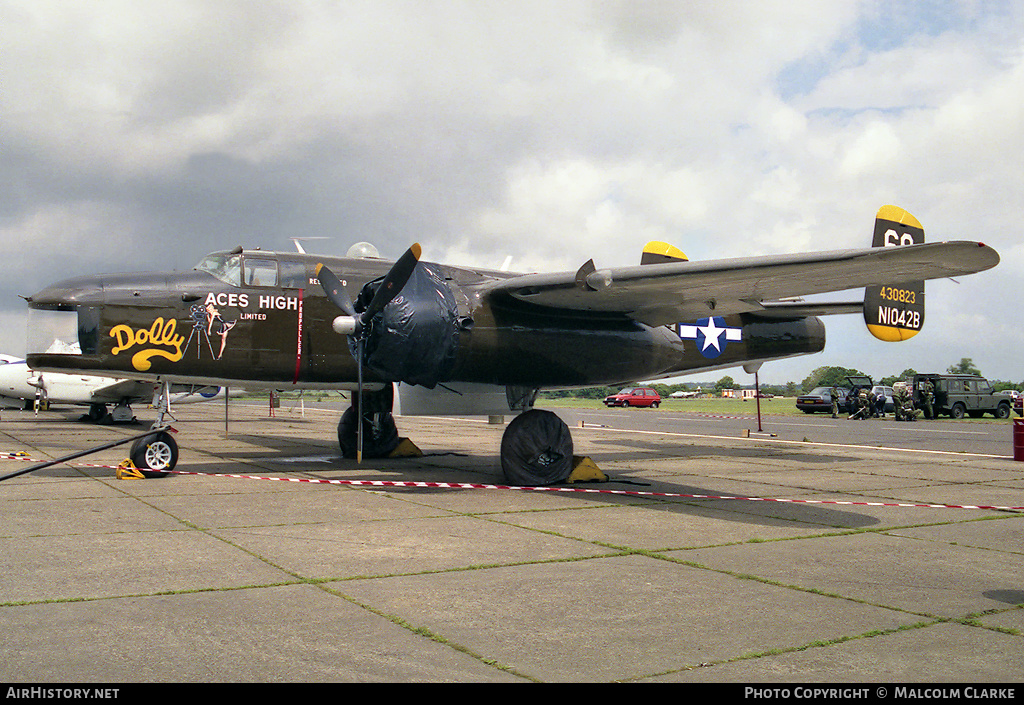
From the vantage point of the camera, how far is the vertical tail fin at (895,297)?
558 inches

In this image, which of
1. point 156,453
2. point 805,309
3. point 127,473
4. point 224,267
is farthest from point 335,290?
point 805,309

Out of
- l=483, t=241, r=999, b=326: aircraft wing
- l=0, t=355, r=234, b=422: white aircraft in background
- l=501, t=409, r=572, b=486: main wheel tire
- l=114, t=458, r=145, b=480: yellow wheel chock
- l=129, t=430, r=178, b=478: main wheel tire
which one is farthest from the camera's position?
l=0, t=355, r=234, b=422: white aircraft in background

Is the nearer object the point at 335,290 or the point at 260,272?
the point at 335,290

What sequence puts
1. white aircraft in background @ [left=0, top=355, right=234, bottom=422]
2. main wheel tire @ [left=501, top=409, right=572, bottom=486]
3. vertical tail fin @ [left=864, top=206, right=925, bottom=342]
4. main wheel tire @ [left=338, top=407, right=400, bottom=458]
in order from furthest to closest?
white aircraft in background @ [left=0, top=355, right=234, bottom=422] → main wheel tire @ [left=338, top=407, right=400, bottom=458] → vertical tail fin @ [left=864, top=206, right=925, bottom=342] → main wheel tire @ [left=501, top=409, right=572, bottom=486]

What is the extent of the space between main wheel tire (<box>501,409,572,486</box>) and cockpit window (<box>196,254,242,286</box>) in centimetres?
477

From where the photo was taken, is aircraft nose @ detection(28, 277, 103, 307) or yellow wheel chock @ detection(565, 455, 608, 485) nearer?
aircraft nose @ detection(28, 277, 103, 307)

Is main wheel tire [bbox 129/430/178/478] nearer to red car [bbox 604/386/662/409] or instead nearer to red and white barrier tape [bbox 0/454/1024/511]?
red and white barrier tape [bbox 0/454/1024/511]

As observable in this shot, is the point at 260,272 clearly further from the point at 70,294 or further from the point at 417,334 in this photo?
the point at 417,334

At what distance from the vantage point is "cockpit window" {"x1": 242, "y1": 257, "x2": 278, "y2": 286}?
11695mm

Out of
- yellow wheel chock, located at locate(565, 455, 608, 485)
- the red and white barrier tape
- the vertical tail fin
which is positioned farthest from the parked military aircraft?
the vertical tail fin

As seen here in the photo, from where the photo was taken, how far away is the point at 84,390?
84.9ft

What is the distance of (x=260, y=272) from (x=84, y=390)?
17.8m

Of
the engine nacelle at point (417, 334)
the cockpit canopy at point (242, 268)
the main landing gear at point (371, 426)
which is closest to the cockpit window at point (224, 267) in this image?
the cockpit canopy at point (242, 268)

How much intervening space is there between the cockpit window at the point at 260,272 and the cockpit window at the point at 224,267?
10 centimetres
